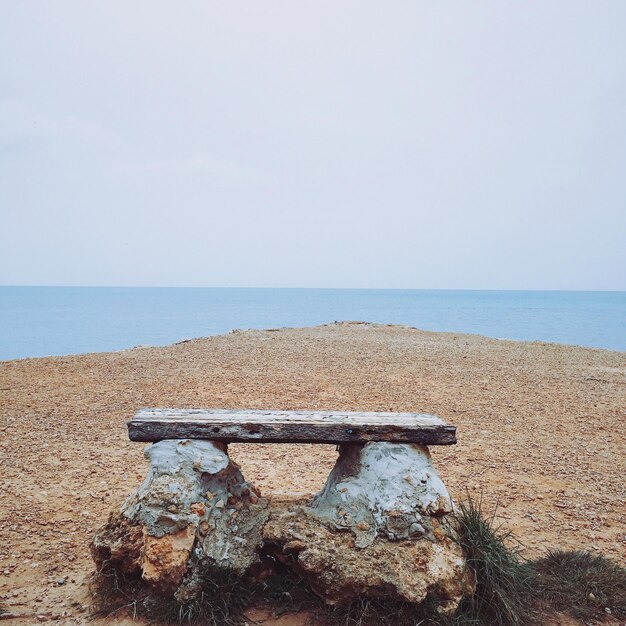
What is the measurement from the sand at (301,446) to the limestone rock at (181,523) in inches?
19.9

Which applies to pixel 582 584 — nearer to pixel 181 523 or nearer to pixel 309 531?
pixel 309 531

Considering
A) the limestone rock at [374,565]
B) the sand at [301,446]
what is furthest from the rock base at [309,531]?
the sand at [301,446]

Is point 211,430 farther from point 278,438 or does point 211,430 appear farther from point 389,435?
point 389,435

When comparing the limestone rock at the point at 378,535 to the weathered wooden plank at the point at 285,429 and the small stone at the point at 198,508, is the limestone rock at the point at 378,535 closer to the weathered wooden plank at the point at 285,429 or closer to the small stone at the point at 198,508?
the weathered wooden plank at the point at 285,429

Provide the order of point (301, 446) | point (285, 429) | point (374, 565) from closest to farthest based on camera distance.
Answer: point (374, 565) < point (285, 429) < point (301, 446)

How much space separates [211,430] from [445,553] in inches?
66.7

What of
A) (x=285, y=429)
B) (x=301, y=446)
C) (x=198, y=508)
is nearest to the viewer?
(x=198, y=508)

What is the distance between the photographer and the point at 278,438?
342 cm

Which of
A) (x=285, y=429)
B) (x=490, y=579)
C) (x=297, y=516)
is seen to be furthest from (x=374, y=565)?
(x=285, y=429)

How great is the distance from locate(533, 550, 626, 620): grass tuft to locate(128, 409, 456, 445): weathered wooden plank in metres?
1.19

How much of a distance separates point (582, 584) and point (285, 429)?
231 cm

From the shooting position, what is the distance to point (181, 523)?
320cm

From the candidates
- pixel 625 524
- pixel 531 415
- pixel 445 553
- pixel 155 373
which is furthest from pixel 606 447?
pixel 155 373

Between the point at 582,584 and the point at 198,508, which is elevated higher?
the point at 198,508
